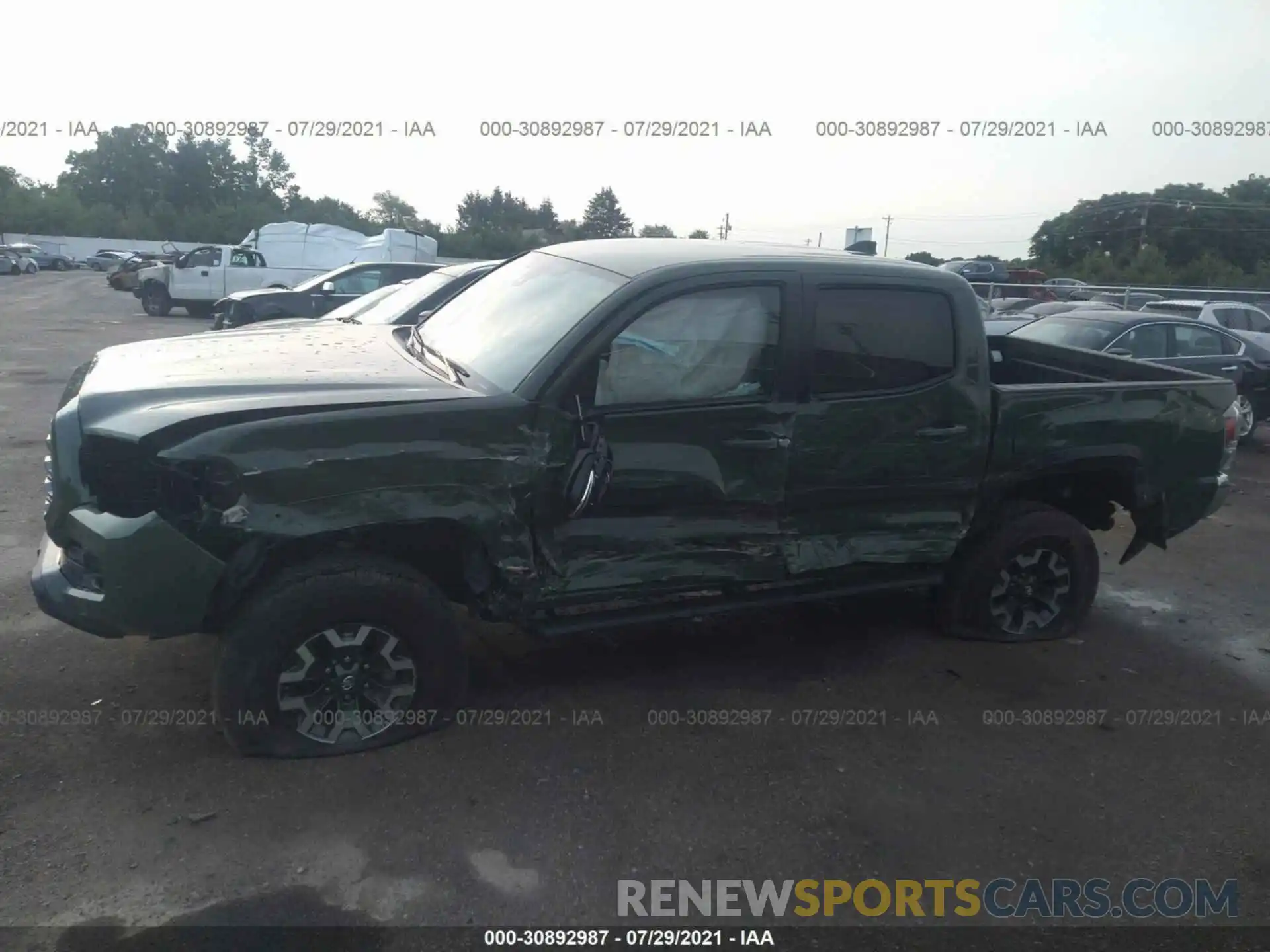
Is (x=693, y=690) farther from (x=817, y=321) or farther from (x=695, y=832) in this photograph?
(x=817, y=321)

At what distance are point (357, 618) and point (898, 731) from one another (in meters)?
2.32

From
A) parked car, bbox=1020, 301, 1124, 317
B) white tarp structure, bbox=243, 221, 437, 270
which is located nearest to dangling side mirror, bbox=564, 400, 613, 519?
parked car, bbox=1020, 301, 1124, 317

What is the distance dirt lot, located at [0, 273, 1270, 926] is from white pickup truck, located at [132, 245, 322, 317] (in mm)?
20090

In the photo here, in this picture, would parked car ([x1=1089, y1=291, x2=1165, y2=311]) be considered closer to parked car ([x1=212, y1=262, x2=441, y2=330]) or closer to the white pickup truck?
parked car ([x1=212, y1=262, x2=441, y2=330])

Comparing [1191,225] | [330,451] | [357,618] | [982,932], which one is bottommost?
[982,932]

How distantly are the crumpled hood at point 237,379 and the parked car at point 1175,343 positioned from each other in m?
7.75

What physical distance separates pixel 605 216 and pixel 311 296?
15909 mm

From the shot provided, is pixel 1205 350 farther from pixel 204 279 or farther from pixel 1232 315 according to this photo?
pixel 204 279

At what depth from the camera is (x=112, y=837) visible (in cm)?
328

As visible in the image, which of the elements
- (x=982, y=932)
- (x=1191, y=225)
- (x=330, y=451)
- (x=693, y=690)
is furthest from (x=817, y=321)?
(x=1191, y=225)

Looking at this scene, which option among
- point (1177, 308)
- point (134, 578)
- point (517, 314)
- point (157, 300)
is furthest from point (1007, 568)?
point (157, 300)

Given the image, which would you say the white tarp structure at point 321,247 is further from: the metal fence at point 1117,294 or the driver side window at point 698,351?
the driver side window at point 698,351

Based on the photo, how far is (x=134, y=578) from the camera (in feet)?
11.2

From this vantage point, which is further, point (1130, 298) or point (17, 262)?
point (17, 262)
